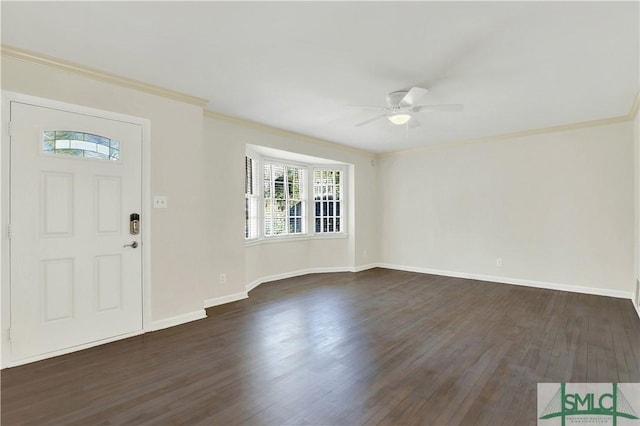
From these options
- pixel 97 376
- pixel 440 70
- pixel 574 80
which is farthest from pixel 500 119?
pixel 97 376

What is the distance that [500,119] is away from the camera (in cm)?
451

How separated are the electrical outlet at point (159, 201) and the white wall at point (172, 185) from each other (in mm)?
46

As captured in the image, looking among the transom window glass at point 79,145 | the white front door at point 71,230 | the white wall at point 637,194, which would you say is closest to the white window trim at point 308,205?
the white front door at point 71,230

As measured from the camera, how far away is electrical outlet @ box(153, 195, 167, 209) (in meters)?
3.41

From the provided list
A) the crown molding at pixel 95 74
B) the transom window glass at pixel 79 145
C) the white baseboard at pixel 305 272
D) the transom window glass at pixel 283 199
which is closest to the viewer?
the crown molding at pixel 95 74

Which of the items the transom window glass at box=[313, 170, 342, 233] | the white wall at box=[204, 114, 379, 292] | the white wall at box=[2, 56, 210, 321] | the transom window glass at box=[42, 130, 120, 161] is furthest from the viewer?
the transom window glass at box=[313, 170, 342, 233]

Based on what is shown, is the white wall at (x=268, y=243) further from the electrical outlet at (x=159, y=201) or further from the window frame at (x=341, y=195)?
the electrical outlet at (x=159, y=201)

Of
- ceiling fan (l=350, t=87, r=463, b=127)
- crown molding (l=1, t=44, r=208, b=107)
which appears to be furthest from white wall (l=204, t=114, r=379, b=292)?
ceiling fan (l=350, t=87, r=463, b=127)

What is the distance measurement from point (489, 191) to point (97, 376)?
5.95m

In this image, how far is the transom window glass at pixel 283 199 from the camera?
5.77 meters

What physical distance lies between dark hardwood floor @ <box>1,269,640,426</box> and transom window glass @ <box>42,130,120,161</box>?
6.00 feet

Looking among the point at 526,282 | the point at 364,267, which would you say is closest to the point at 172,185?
the point at 364,267

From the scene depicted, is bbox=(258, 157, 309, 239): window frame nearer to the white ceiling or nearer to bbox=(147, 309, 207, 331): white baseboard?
the white ceiling

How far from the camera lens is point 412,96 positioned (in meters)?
3.11
